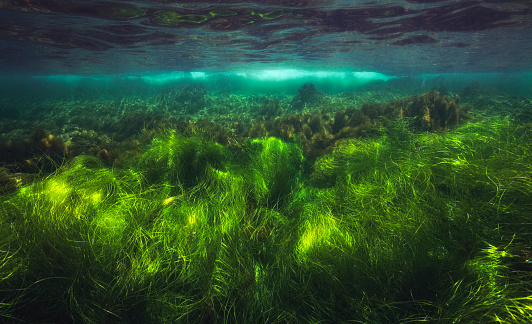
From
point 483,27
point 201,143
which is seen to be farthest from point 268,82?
point 201,143

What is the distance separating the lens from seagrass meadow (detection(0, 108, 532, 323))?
4.83 ft

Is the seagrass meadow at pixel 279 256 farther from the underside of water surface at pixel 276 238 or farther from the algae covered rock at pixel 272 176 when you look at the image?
the algae covered rock at pixel 272 176

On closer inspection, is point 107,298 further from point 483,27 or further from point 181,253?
point 483,27

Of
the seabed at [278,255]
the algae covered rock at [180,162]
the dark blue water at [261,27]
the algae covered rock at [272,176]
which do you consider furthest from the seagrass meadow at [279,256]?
the dark blue water at [261,27]

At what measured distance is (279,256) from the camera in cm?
195

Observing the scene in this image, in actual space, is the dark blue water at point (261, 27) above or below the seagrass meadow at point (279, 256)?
above

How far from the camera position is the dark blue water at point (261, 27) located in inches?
447

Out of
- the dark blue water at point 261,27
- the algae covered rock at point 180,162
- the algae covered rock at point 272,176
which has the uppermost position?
the dark blue water at point 261,27

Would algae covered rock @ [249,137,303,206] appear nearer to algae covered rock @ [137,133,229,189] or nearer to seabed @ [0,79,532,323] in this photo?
seabed @ [0,79,532,323]

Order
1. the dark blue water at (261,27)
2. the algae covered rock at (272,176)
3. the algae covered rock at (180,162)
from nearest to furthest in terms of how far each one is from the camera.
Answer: the algae covered rock at (272,176), the algae covered rock at (180,162), the dark blue water at (261,27)

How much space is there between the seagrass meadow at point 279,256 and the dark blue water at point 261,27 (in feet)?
39.8

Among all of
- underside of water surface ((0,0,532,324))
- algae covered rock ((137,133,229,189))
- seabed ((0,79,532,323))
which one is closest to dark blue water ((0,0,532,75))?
algae covered rock ((137,133,229,189))

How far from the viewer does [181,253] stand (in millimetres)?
1850

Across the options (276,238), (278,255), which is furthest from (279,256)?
(276,238)
